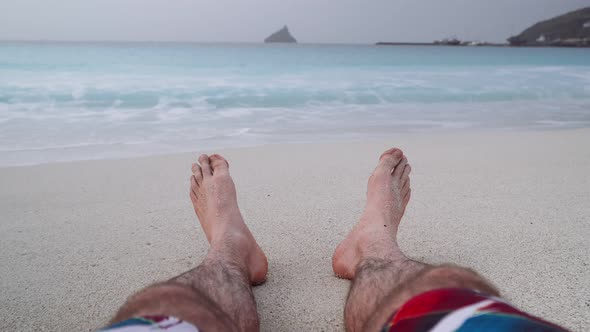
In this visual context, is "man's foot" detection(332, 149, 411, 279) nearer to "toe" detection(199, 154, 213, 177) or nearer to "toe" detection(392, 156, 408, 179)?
→ "toe" detection(392, 156, 408, 179)

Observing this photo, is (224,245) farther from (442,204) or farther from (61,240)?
(442,204)

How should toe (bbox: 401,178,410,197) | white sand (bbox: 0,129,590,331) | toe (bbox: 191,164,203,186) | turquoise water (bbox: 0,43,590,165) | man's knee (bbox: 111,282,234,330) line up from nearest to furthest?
man's knee (bbox: 111,282,234,330)
white sand (bbox: 0,129,590,331)
toe (bbox: 401,178,410,197)
toe (bbox: 191,164,203,186)
turquoise water (bbox: 0,43,590,165)

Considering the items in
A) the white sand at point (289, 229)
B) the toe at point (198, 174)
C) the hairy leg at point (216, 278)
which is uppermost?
the toe at point (198, 174)

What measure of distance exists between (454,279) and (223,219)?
39.9 inches

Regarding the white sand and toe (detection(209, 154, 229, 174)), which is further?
toe (detection(209, 154, 229, 174))

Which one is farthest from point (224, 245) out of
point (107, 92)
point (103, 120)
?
point (107, 92)

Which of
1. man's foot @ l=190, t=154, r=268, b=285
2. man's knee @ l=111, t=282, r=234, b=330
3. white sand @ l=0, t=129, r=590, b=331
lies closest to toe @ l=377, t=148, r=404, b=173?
white sand @ l=0, t=129, r=590, b=331

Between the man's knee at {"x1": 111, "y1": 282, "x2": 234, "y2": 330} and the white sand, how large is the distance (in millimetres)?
446

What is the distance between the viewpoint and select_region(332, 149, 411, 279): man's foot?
1.38m

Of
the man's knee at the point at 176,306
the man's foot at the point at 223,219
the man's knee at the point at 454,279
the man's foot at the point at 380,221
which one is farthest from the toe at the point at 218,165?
the man's knee at the point at 454,279

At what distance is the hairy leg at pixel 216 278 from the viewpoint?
30.1 inches

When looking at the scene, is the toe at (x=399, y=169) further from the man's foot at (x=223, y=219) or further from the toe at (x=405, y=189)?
the man's foot at (x=223, y=219)

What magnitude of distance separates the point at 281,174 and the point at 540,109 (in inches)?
217

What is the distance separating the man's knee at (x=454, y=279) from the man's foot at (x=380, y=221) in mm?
373
